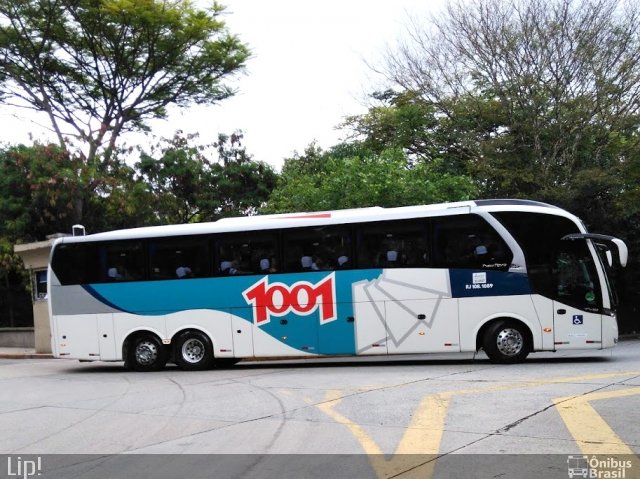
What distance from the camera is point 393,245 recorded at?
14258 millimetres

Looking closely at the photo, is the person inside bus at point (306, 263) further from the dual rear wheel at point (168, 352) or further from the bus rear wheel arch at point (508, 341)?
the bus rear wheel arch at point (508, 341)

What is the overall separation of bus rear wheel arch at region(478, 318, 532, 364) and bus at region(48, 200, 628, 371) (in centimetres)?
2

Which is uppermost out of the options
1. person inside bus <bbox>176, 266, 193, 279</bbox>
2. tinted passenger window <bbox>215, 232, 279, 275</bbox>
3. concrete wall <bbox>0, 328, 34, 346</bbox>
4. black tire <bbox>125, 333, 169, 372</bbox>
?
tinted passenger window <bbox>215, 232, 279, 275</bbox>

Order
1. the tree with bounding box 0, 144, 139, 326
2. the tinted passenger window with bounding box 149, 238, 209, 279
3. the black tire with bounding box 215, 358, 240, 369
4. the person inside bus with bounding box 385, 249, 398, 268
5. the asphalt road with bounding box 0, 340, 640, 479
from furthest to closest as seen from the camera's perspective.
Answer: the tree with bounding box 0, 144, 139, 326 < the black tire with bounding box 215, 358, 240, 369 < the tinted passenger window with bounding box 149, 238, 209, 279 < the person inside bus with bounding box 385, 249, 398, 268 < the asphalt road with bounding box 0, 340, 640, 479

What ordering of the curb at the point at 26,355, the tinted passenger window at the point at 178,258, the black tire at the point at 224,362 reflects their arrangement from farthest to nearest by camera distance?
the curb at the point at 26,355, the black tire at the point at 224,362, the tinted passenger window at the point at 178,258

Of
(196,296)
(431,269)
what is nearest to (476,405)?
(431,269)

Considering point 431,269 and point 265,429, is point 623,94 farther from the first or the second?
point 265,429

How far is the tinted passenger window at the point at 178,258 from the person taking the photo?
15.2 meters

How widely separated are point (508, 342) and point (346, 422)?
660 centimetres

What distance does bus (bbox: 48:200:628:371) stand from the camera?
13570 mm

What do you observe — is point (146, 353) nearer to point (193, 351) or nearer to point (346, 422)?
point (193, 351)

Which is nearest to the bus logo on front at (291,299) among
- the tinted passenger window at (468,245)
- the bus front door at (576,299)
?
the tinted passenger window at (468,245)

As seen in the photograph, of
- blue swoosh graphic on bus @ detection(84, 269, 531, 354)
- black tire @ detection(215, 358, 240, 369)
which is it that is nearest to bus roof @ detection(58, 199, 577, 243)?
blue swoosh graphic on bus @ detection(84, 269, 531, 354)

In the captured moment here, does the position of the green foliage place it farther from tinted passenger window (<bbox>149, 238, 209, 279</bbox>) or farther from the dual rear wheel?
the dual rear wheel
